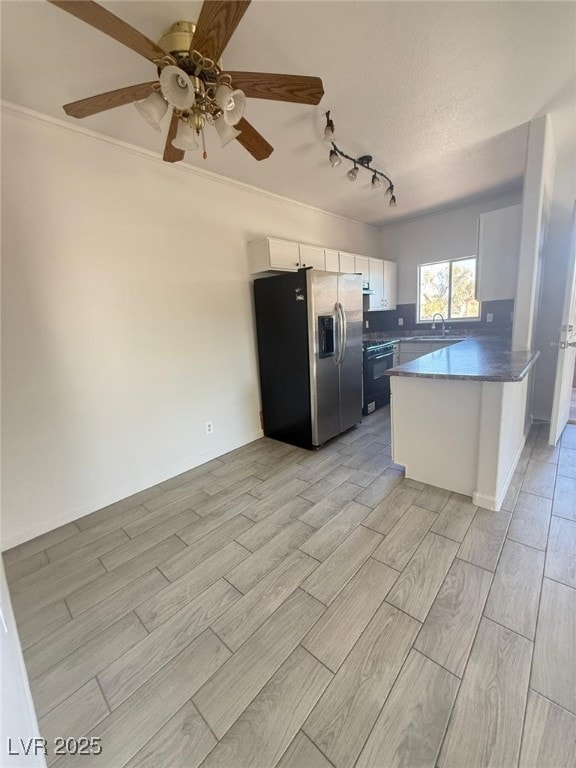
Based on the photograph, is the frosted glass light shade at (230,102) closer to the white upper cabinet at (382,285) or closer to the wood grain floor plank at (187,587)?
the wood grain floor plank at (187,587)

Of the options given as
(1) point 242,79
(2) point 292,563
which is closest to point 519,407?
(2) point 292,563

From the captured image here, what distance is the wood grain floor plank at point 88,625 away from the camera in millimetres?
1312

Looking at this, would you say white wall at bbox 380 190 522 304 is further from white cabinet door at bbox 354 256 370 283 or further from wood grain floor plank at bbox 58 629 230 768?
wood grain floor plank at bbox 58 629 230 768

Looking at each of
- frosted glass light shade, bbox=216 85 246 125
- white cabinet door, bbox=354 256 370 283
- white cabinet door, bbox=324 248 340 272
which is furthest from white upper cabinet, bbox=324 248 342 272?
frosted glass light shade, bbox=216 85 246 125

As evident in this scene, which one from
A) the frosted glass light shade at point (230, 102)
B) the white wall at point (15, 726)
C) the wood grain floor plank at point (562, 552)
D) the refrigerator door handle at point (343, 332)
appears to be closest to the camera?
the white wall at point (15, 726)

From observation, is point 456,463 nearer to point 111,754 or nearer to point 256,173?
point 111,754

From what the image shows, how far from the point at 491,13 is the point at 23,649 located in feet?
11.9

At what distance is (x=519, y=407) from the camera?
8.16ft

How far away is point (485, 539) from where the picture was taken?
1778 millimetres

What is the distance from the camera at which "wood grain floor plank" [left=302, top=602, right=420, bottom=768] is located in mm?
983

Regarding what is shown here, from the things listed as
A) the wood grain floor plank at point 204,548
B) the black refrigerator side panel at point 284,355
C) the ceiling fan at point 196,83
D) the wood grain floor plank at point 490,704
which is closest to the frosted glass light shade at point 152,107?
the ceiling fan at point 196,83

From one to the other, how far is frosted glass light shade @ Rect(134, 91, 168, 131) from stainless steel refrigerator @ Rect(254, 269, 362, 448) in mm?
1578

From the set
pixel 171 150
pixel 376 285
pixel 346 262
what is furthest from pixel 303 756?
pixel 376 285

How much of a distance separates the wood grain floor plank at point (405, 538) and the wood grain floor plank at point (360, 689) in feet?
1.01
